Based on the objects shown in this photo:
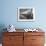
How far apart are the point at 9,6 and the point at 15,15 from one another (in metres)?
0.34

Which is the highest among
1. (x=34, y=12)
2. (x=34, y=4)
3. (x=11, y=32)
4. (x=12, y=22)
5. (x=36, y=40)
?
(x=34, y=4)

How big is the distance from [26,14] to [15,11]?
1.19 ft

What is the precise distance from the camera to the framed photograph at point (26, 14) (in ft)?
13.3

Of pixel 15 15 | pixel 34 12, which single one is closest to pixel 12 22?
pixel 15 15

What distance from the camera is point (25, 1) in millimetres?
4047

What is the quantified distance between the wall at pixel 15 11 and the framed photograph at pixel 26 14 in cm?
13

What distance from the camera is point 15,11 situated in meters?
4.05

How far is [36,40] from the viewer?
3.56 meters

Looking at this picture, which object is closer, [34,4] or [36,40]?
[36,40]

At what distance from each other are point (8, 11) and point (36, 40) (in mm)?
1297

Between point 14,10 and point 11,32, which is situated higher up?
point 14,10

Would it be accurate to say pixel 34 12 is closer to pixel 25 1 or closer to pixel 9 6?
pixel 25 1

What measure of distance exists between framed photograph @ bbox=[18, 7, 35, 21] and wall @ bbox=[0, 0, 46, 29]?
126mm

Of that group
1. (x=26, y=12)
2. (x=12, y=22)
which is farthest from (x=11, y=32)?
(x=26, y=12)
